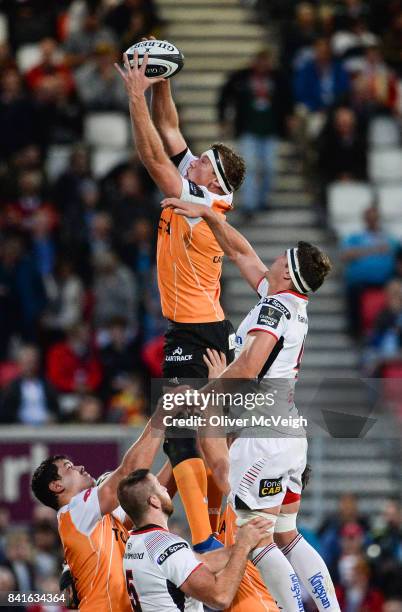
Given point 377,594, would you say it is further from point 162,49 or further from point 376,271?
point 162,49

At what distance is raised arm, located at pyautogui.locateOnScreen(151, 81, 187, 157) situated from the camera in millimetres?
12102

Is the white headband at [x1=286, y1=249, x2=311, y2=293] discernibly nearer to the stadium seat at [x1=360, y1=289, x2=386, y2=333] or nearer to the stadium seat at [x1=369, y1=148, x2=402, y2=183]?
the stadium seat at [x1=360, y1=289, x2=386, y2=333]

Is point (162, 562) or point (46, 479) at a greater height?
point (46, 479)

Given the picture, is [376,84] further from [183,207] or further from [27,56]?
[183,207]

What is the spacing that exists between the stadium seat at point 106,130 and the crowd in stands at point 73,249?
0.08 m

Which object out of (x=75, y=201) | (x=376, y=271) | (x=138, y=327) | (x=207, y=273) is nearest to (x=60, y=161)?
(x=75, y=201)

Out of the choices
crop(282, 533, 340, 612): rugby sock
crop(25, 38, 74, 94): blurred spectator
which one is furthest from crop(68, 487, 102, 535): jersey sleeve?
crop(25, 38, 74, 94): blurred spectator

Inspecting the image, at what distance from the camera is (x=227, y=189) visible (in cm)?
1191

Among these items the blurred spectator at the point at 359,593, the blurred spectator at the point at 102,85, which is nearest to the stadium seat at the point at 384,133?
the blurred spectator at the point at 102,85

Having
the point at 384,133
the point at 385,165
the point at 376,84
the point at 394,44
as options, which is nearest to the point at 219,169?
the point at 385,165

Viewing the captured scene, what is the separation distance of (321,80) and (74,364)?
5.18 metres

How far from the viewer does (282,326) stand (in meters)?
11.0

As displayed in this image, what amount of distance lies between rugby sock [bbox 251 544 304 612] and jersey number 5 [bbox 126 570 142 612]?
2.87 ft

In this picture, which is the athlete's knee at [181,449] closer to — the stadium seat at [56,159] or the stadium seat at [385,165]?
the stadium seat at [56,159]
